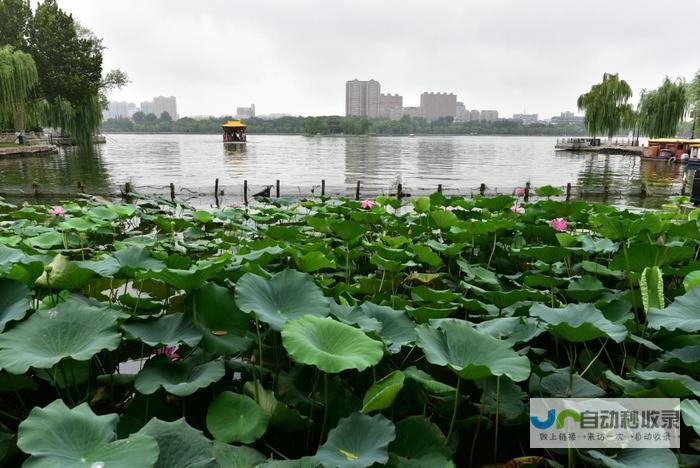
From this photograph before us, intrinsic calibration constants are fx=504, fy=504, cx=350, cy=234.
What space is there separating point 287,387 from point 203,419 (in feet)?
0.99

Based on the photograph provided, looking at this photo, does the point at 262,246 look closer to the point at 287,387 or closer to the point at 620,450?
the point at 287,387

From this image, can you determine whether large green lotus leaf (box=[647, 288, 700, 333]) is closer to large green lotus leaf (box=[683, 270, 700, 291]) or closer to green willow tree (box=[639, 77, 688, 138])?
large green lotus leaf (box=[683, 270, 700, 291])

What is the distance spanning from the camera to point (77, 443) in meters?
1.21

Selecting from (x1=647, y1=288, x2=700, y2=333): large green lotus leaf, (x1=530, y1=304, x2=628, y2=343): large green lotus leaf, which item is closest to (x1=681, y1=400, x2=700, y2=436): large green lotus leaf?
(x1=530, y1=304, x2=628, y2=343): large green lotus leaf

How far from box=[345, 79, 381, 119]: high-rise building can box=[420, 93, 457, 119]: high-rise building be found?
18.5 m

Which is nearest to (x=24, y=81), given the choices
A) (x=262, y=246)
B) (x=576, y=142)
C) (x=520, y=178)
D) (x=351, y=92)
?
(x=520, y=178)

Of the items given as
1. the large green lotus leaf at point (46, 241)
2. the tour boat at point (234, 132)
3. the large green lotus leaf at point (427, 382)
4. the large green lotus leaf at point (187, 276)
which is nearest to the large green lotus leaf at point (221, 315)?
the large green lotus leaf at point (187, 276)

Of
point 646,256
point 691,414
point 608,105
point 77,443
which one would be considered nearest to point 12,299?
point 77,443

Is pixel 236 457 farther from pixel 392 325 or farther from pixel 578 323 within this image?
pixel 578 323

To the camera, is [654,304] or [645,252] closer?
[654,304]

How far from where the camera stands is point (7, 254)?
2436mm

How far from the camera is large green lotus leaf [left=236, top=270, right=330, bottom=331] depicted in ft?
5.92

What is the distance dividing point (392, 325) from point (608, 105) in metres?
49.1

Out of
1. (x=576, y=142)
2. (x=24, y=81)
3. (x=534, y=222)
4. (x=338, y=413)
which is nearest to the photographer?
(x=338, y=413)
